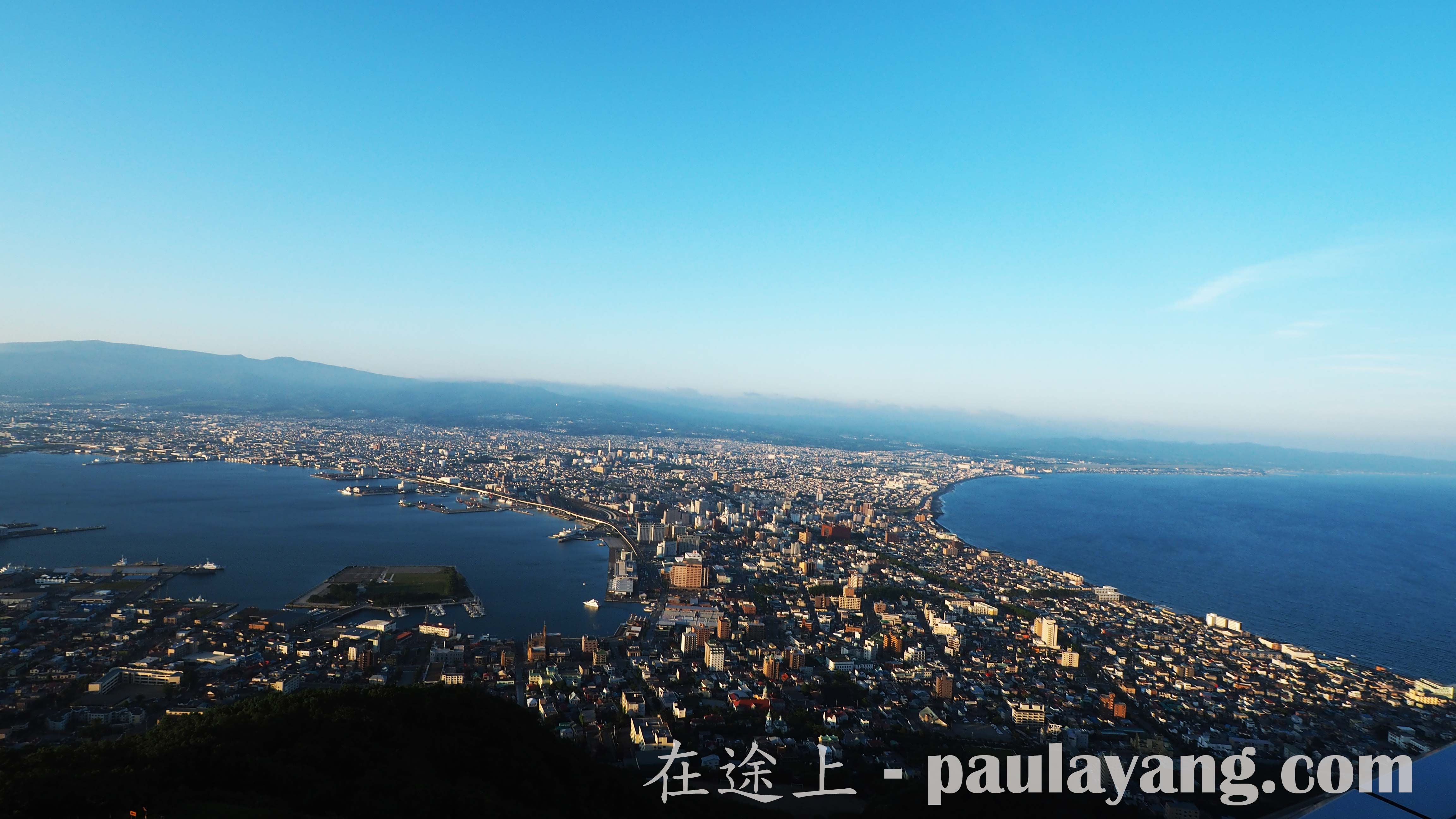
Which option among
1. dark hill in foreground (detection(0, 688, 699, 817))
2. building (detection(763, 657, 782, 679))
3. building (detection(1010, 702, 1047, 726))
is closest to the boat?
dark hill in foreground (detection(0, 688, 699, 817))

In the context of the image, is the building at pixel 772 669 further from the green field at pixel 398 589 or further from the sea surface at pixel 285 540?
the green field at pixel 398 589

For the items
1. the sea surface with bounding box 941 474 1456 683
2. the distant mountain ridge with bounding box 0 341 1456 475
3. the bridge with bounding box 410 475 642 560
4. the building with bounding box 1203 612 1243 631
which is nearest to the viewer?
the building with bounding box 1203 612 1243 631

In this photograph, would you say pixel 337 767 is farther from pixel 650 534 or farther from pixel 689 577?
pixel 650 534

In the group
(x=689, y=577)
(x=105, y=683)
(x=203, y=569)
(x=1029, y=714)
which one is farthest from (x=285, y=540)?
(x=1029, y=714)

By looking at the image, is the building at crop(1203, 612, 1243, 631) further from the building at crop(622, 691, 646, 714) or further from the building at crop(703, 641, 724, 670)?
the building at crop(622, 691, 646, 714)

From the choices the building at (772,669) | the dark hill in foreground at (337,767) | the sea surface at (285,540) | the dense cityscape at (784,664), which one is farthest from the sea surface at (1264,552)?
the dark hill in foreground at (337,767)

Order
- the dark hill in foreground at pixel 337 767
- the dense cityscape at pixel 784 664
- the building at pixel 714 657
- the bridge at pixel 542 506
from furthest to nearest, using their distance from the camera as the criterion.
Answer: the bridge at pixel 542 506
the building at pixel 714 657
the dense cityscape at pixel 784 664
the dark hill in foreground at pixel 337 767
